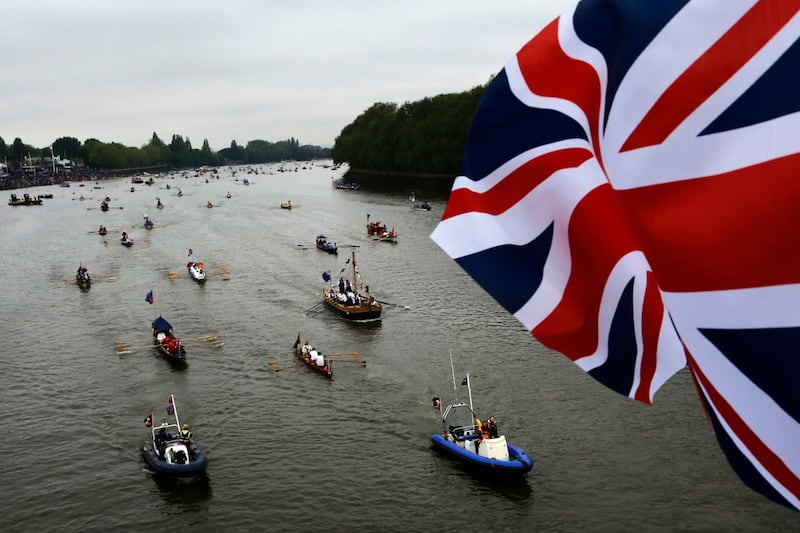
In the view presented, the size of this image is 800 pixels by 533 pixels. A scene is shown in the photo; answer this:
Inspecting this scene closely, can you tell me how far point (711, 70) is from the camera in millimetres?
7824

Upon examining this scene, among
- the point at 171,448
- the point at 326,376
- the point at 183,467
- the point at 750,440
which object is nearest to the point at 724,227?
the point at 750,440

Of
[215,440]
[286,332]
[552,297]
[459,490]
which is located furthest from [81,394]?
[552,297]

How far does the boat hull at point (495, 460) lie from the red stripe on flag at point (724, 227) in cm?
2776

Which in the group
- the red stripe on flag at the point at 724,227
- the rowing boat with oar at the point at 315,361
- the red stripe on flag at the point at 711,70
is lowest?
the rowing boat with oar at the point at 315,361

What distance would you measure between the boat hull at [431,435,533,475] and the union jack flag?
1055 inches

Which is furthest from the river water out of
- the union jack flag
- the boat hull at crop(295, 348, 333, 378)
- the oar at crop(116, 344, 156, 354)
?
the union jack flag

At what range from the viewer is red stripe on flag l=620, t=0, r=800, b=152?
7379mm

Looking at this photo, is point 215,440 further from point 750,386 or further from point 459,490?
point 750,386

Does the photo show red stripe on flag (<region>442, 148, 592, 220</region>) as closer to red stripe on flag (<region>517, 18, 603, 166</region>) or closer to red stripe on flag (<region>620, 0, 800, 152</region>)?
red stripe on flag (<region>517, 18, 603, 166</region>)

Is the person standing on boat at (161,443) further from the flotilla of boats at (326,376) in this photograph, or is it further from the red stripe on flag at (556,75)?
the red stripe on flag at (556,75)

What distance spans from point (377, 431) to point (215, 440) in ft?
31.4

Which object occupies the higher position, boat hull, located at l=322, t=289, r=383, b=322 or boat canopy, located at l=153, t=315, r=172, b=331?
boat canopy, located at l=153, t=315, r=172, b=331

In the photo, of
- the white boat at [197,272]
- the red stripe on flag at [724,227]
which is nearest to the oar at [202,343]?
the white boat at [197,272]

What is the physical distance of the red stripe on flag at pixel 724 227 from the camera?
7.30m
